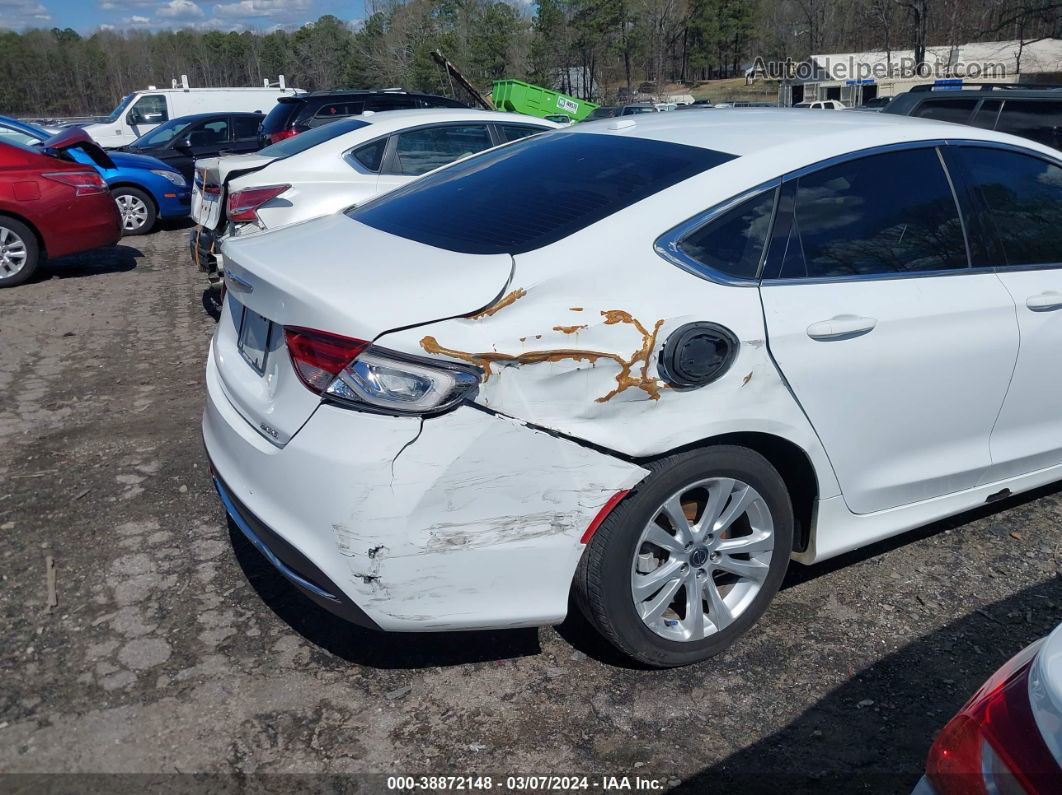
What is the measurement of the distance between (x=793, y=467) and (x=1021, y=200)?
1523 mm

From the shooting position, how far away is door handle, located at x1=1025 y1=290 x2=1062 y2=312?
3336 mm

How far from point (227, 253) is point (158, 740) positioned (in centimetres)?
155

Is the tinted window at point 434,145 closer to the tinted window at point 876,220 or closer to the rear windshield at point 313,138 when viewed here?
the rear windshield at point 313,138

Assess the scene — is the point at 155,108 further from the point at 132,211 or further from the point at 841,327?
the point at 841,327

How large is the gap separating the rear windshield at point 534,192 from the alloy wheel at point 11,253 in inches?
256

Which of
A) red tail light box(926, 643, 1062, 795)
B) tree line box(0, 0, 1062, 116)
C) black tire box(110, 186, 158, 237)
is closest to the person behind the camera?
red tail light box(926, 643, 1062, 795)

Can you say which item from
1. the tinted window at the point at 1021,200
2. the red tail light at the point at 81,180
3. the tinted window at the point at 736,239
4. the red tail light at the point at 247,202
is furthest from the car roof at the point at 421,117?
the tinted window at the point at 736,239

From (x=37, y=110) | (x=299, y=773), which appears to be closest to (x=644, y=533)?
(x=299, y=773)

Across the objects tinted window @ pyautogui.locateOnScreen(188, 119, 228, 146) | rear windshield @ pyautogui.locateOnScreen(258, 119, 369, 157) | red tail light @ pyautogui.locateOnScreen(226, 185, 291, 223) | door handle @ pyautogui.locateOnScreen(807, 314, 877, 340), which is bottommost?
door handle @ pyautogui.locateOnScreen(807, 314, 877, 340)

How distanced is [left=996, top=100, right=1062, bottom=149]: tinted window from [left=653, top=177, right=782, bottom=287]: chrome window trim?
6063 mm

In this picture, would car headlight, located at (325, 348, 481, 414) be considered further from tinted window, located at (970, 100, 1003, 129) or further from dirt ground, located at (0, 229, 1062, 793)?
tinted window, located at (970, 100, 1003, 129)

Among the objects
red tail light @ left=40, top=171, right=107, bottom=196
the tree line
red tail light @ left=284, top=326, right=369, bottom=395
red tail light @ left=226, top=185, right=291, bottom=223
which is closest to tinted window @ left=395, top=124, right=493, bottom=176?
red tail light @ left=226, top=185, right=291, bottom=223

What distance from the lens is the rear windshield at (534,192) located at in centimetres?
277

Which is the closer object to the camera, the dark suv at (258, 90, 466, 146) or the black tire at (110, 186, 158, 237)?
the black tire at (110, 186, 158, 237)
